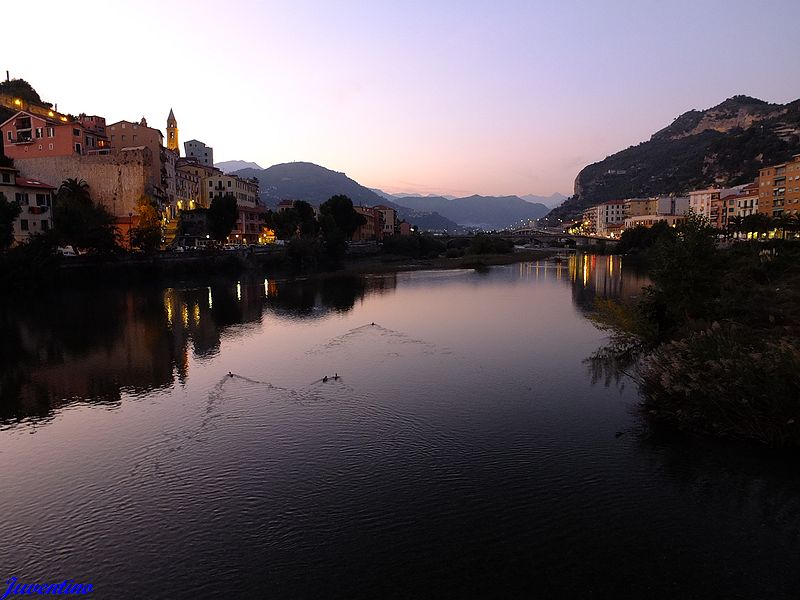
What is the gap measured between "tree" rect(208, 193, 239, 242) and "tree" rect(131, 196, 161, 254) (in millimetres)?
10328

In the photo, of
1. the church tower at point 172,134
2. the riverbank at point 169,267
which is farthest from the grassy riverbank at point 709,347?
the church tower at point 172,134

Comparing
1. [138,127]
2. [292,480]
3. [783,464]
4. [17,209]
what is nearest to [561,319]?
[783,464]

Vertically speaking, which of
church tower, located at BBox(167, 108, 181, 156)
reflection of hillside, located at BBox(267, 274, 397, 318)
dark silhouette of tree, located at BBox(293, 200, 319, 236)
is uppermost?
church tower, located at BBox(167, 108, 181, 156)

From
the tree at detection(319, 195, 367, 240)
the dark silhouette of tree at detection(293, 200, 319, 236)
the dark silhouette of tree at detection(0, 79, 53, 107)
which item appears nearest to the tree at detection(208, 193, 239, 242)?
the dark silhouette of tree at detection(293, 200, 319, 236)

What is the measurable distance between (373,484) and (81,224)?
6238 cm

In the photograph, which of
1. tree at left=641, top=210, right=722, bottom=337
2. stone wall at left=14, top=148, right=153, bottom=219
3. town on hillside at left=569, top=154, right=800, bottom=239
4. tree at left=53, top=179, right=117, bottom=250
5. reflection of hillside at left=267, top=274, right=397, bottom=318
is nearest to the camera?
tree at left=641, top=210, right=722, bottom=337

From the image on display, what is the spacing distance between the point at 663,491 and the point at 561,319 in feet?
90.9

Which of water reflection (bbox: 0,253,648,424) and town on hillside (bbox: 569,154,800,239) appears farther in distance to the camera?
town on hillside (bbox: 569,154,800,239)

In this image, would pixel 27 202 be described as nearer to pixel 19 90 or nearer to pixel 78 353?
pixel 78 353

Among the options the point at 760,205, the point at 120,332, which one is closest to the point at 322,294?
the point at 120,332

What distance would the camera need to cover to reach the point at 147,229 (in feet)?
240

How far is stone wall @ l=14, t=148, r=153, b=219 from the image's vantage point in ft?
259
